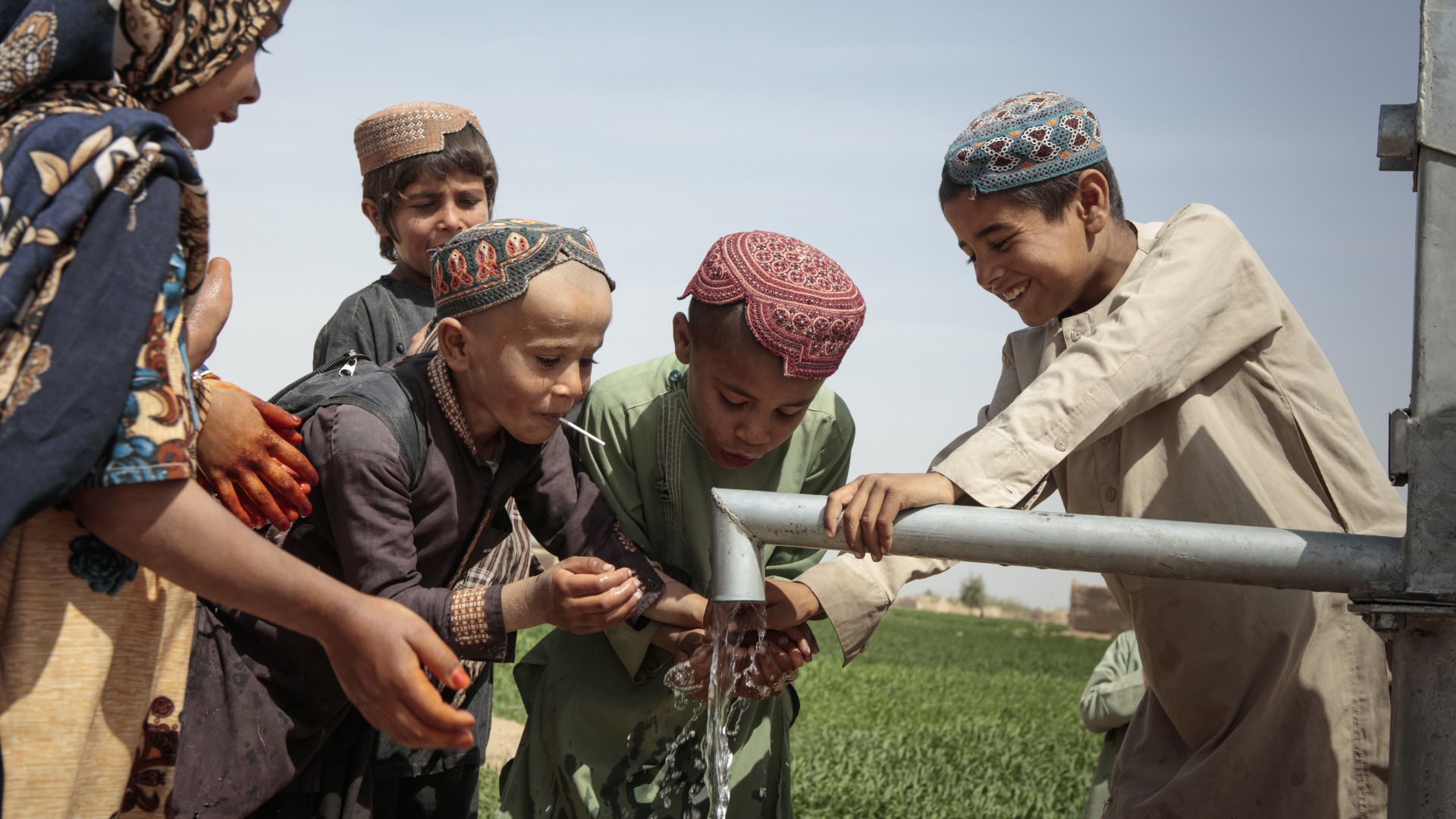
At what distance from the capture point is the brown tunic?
2477 millimetres

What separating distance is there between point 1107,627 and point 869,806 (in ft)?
74.9

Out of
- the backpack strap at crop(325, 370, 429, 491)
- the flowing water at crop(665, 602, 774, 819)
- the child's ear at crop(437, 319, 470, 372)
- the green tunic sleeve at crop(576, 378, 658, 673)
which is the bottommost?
the flowing water at crop(665, 602, 774, 819)

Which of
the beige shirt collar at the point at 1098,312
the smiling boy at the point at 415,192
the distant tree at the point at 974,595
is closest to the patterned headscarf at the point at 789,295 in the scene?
the beige shirt collar at the point at 1098,312

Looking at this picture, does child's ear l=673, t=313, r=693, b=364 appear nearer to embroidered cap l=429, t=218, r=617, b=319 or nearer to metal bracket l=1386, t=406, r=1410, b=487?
embroidered cap l=429, t=218, r=617, b=319

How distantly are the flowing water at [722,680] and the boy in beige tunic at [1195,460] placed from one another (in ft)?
2.06

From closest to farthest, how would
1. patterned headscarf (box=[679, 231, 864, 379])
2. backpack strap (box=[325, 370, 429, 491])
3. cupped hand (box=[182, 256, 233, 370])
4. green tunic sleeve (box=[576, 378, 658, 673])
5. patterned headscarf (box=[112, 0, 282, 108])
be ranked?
patterned headscarf (box=[112, 0, 282, 108]), cupped hand (box=[182, 256, 233, 370]), backpack strap (box=[325, 370, 429, 491]), patterned headscarf (box=[679, 231, 864, 379]), green tunic sleeve (box=[576, 378, 658, 673])

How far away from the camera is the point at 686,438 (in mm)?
3191

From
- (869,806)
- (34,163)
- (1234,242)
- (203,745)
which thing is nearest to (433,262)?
(203,745)

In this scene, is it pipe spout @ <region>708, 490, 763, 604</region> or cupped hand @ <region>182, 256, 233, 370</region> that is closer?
pipe spout @ <region>708, 490, 763, 604</region>

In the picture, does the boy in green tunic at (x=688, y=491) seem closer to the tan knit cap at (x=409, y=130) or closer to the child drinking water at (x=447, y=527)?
the child drinking water at (x=447, y=527)

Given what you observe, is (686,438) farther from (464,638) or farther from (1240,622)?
(1240,622)

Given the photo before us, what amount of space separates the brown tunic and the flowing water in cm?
22

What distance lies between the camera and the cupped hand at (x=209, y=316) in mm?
2326

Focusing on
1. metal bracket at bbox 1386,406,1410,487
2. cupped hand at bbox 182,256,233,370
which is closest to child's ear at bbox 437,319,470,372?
cupped hand at bbox 182,256,233,370
